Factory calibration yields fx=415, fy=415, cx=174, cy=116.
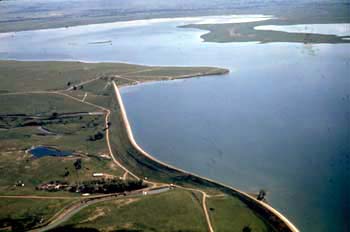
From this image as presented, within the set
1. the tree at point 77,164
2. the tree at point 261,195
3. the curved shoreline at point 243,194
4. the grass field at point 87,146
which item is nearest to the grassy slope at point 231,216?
the grass field at point 87,146

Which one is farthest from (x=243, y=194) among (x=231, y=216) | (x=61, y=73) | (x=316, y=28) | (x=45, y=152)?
(x=316, y=28)

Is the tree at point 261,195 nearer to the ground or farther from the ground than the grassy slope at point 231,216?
farther from the ground

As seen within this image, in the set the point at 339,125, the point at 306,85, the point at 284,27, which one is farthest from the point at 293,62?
the point at 284,27

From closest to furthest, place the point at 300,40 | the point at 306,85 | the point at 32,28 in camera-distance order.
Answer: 1. the point at 306,85
2. the point at 300,40
3. the point at 32,28

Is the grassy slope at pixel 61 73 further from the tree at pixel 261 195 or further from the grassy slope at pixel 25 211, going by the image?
the tree at pixel 261 195

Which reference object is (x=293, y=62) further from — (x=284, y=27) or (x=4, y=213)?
(x=4, y=213)

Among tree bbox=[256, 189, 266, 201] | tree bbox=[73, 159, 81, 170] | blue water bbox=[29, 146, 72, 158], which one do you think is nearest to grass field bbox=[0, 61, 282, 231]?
tree bbox=[73, 159, 81, 170]
